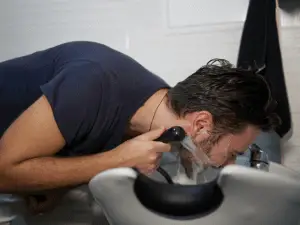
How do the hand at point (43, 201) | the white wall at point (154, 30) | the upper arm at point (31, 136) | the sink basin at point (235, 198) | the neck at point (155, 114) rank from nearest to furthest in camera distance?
the sink basin at point (235, 198), the upper arm at point (31, 136), the neck at point (155, 114), the hand at point (43, 201), the white wall at point (154, 30)

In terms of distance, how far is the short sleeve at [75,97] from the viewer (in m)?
0.99

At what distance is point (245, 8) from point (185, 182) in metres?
0.68

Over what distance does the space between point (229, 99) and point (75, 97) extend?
0.36 meters

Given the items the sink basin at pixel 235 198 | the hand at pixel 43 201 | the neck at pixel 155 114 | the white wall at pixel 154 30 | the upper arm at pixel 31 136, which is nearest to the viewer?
the sink basin at pixel 235 198

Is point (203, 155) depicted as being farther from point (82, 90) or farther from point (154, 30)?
point (154, 30)

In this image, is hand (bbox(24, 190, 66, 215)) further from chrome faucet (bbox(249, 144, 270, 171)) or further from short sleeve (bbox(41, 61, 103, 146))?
chrome faucet (bbox(249, 144, 270, 171))

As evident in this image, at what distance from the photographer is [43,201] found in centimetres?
131

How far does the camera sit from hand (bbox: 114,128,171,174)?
0.99m

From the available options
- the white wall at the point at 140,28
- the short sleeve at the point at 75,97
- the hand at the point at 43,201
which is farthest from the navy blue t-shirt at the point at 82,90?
the white wall at the point at 140,28

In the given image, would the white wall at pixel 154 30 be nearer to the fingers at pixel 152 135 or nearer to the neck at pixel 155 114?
the neck at pixel 155 114

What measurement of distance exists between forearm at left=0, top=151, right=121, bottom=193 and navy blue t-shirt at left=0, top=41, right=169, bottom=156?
2.4 inches

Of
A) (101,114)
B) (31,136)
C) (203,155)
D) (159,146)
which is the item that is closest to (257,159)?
(203,155)

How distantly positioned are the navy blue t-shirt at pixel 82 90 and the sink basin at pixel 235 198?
0.65ft

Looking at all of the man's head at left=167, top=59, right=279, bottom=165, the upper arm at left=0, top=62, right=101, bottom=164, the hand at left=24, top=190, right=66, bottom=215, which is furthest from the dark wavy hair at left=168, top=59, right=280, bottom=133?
the hand at left=24, top=190, right=66, bottom=215
